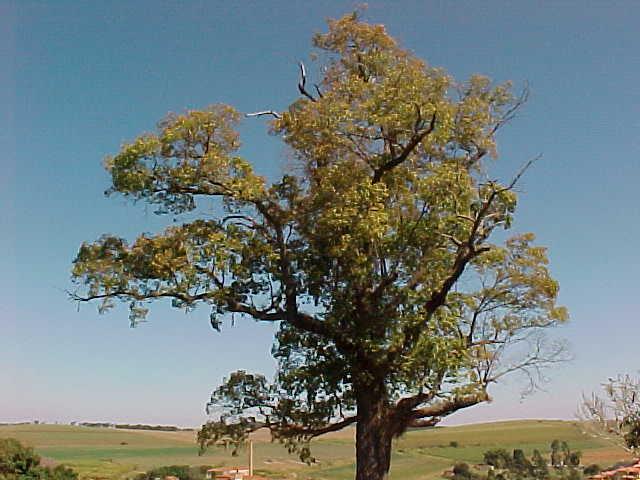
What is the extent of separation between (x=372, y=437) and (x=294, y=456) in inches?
138

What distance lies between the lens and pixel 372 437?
1083cm

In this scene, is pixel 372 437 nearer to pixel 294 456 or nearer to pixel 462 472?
pixel 294 456

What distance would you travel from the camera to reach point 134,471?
17938mm

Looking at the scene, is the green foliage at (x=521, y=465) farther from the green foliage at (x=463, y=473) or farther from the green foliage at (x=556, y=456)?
the green foliage at (x=463, y=473)

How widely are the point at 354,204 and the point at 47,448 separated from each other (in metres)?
14.8

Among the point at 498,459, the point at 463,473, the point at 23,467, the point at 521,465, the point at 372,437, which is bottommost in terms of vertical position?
the point at 463,473

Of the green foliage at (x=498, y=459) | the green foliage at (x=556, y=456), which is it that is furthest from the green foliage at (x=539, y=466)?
the green foliage at (x=498, y=459)

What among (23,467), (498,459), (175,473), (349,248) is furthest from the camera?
(498,459)

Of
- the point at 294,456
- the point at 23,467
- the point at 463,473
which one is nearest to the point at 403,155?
the point at 294,456

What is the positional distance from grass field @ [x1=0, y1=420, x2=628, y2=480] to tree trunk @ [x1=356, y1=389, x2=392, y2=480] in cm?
94

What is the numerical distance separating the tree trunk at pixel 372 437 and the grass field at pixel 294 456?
942mm

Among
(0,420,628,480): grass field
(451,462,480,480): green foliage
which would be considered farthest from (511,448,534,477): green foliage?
(451,462,480,480): green foliage

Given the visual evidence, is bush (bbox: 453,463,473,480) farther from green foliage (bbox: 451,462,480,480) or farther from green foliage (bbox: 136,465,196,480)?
green foliage (bbox: 136,465,196,480)

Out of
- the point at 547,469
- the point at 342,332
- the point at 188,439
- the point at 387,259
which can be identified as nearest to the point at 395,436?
the point at 342,332
